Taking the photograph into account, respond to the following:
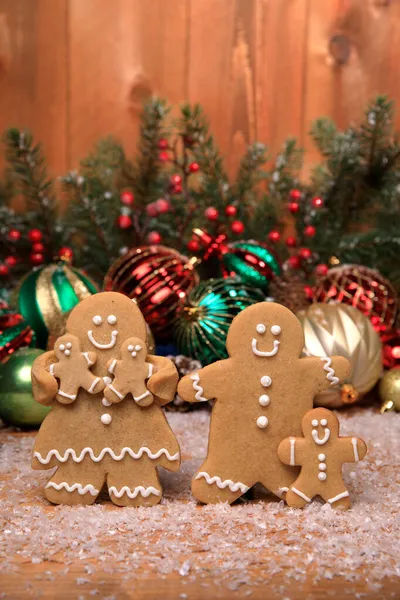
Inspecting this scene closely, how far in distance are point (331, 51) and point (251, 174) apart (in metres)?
0.43

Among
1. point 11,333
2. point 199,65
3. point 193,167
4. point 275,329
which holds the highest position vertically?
point 199,65

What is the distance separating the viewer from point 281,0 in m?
1.88

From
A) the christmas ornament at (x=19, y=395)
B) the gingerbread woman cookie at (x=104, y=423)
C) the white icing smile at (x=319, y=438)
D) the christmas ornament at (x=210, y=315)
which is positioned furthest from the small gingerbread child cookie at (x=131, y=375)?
the christmas ornament at (x=210, y=315)

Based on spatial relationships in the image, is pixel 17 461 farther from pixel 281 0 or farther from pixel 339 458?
pixel 281 0

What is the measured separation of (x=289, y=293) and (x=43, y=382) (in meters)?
0.75

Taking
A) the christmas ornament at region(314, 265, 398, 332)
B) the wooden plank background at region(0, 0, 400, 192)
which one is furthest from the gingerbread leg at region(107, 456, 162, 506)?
the wooden plank background at region(0, 0, 400, 192)

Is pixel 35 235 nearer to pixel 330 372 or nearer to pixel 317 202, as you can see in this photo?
pixel 317 202

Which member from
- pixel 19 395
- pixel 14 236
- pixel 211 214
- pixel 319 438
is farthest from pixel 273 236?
pixel 319 438

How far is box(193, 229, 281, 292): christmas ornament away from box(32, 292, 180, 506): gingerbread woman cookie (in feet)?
2.01

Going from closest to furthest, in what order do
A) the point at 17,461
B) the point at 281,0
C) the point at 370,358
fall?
the point at 17,461
the point at 370,358
the point at 281,0

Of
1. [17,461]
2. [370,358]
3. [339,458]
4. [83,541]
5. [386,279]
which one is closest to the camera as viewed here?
[83,541]

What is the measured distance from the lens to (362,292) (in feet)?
5.25

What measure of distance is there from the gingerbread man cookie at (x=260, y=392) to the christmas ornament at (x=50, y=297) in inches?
22.4

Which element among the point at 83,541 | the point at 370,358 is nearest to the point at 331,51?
the point at 370,358
